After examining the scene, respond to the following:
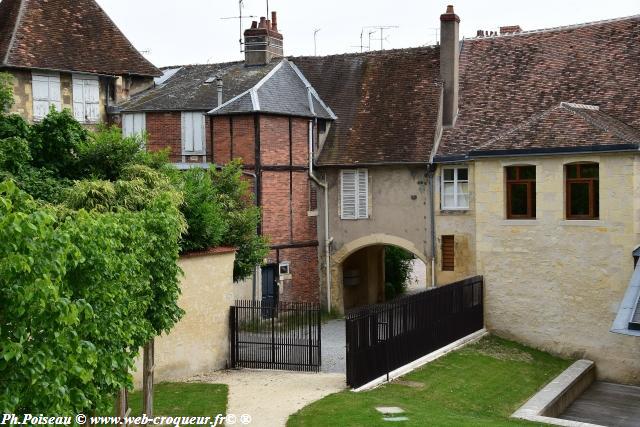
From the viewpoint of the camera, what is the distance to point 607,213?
21.8 metres

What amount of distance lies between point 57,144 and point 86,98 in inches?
309

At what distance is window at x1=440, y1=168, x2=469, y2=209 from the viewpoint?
85.7ft

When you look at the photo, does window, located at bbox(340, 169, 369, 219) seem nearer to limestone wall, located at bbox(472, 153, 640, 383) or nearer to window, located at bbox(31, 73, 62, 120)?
limestone wall, located at bbox(472, 153, 640, 383)

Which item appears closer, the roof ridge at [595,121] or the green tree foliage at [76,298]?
the green tree foliage at [76,298]

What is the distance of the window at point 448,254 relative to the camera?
86.8ft

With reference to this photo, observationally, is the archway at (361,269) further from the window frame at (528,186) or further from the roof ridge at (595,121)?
the roof ridge at (595,121)

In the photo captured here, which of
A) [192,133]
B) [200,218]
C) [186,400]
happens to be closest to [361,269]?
[192,133]

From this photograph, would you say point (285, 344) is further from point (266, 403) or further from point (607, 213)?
point (607, 213)

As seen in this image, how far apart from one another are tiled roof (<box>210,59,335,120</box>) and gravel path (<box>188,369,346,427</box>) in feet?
29.7

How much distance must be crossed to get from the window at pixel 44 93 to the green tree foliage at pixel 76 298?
13198mm

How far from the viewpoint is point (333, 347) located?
2256 centimetres

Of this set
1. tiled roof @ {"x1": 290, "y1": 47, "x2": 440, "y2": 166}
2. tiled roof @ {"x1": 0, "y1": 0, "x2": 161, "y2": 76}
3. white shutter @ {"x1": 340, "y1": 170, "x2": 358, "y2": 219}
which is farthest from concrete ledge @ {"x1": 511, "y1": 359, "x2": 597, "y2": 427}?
tiled roof @ {"x1": 0, "y1": 0, "x2": 161, "y2": 76}

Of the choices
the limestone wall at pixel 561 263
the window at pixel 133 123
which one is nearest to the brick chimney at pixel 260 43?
the window at pixel 133 123

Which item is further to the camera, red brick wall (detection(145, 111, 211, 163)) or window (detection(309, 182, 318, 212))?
window (detection(309, 182, 318, 212))
